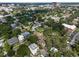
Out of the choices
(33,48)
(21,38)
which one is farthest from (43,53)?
(21,38)

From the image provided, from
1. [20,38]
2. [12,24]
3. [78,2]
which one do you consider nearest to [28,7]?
[12,24]

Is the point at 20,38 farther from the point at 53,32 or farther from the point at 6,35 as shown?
the point at 53,32

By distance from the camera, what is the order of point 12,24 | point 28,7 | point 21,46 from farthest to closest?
1. point 28,7
2. point 12,24
3. point 21,46

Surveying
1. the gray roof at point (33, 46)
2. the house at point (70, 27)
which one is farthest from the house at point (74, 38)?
the gray roof at point (33, 46)

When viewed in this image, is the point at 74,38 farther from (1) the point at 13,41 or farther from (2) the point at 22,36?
(1) the point at 13,41

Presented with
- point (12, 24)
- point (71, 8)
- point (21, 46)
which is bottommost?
point (21, 46)

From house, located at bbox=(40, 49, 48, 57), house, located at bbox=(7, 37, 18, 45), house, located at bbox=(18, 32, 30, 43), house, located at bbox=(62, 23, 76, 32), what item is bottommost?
house, located at bbox=(40, 49, 48, 57)

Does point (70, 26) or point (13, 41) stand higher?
point (70, 26)

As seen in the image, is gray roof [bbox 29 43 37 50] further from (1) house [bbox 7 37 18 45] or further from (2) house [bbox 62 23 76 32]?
(2) house [bbox 62 23 76 32]

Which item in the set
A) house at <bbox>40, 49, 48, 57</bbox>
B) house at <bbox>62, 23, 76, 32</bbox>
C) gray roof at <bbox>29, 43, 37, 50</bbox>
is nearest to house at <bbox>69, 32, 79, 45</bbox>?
house at <bbox>62, 23, 76, 32</bbox>

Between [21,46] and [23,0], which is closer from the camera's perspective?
[21,46]

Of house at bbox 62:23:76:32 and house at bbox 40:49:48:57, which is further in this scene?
house at bbox 62:23:76:32
